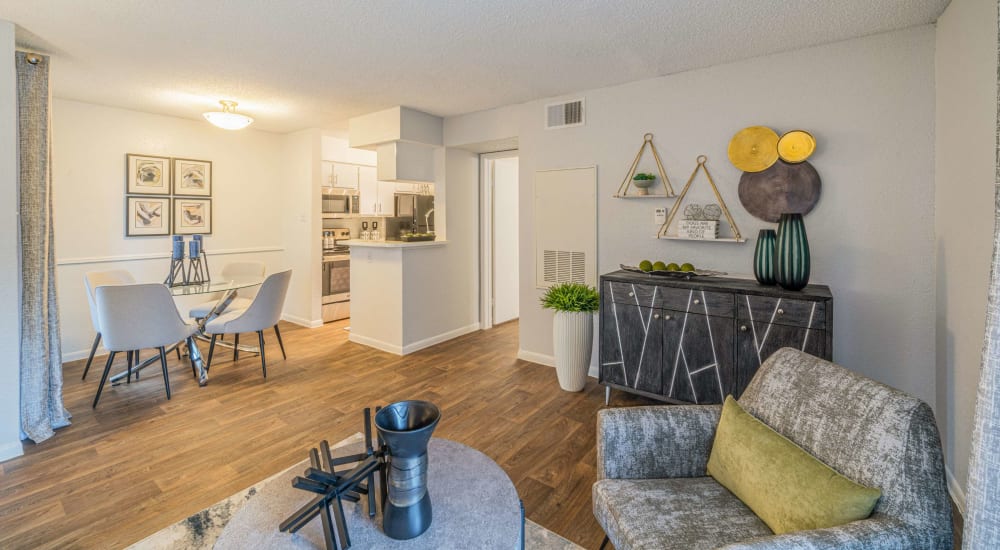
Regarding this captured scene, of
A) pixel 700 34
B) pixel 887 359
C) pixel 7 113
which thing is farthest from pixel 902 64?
pixel 7 113

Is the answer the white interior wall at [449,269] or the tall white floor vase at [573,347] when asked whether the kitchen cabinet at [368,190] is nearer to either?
the white interior wall at [449,269]

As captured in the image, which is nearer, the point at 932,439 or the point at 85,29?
the point at 932,439

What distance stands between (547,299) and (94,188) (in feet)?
14.9

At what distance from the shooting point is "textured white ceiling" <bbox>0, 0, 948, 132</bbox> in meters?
2.40

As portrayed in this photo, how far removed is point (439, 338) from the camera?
4984 millimetres

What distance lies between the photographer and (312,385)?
12.1 feet

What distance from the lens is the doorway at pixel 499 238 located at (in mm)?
5430

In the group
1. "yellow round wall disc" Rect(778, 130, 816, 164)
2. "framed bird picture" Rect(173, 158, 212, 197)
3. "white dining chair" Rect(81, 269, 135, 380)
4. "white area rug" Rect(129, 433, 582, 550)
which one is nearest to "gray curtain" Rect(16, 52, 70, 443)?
"white dining chair" Rect(81, 269, 135, 380)

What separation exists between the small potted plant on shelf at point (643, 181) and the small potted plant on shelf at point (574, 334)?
0.90 meters

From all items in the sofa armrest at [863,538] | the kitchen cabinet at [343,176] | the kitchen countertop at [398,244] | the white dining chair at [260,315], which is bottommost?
the sofa armrest at [863,538]

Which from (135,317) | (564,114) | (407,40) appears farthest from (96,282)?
(564,114)

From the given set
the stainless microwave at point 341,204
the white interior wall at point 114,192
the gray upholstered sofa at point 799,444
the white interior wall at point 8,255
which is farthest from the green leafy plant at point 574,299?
the white interior wall at point 114,192

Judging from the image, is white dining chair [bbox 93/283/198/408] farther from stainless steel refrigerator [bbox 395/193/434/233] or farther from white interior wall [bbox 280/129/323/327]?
stainless steel refrigerator [bbox 395/193/434/233]

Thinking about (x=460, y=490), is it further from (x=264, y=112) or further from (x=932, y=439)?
(x=264, y=112)
